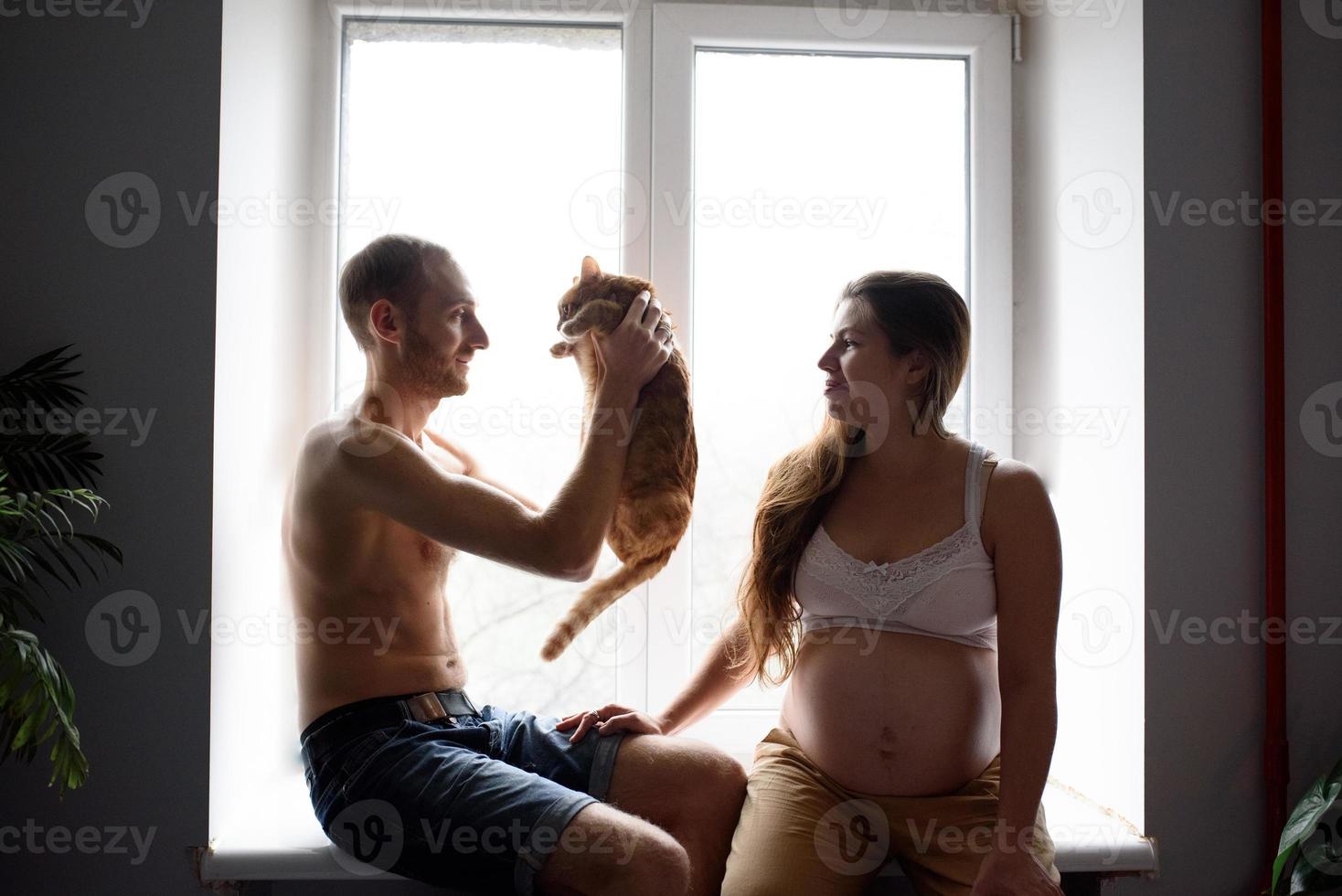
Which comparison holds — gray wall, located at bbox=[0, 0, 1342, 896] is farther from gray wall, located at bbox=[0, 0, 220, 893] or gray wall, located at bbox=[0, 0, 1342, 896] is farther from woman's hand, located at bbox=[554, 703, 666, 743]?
woman's hand, located at bbox=[554, 703, 666, 743]

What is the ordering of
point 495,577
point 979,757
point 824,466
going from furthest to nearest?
point 495,577 < point 824,466 < point 979,757

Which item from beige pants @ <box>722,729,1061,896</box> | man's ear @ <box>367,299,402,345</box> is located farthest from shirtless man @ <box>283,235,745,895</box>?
beige pants @ <box>722,729,1061,896</box>

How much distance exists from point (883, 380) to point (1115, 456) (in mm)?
501

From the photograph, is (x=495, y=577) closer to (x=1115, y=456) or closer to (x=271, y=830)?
(x=271, y=830)

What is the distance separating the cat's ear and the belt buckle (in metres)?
0.73

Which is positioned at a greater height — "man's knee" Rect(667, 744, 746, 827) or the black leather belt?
the black leather belt

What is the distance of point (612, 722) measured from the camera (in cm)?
148

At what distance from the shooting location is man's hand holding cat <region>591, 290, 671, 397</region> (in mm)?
1430

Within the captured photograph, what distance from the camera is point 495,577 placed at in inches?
73.7

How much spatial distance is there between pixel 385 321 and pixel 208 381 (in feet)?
0.99

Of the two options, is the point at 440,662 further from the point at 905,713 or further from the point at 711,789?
the point at 905,713

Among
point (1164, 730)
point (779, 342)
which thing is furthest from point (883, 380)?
point (1164, 730)

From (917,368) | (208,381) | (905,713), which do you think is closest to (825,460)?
(917,368)

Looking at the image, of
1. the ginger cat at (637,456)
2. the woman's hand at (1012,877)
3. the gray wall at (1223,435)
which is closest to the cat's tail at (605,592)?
the ginger cat at (637,456)
